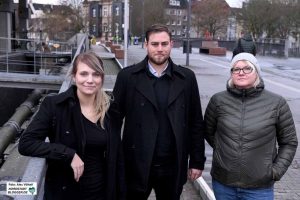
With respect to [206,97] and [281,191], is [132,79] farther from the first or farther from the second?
[206,97]

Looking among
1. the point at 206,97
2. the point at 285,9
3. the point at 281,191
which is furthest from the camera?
the point at 285,9

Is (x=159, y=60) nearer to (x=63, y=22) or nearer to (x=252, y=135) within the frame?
(x=252, y=135)

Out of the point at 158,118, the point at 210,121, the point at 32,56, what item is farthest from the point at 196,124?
the point at 32,56

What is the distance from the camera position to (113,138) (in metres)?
2.98

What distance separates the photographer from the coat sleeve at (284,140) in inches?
129

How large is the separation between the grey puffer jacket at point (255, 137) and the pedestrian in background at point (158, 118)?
33 centimetres

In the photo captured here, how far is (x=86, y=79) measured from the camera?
294cm

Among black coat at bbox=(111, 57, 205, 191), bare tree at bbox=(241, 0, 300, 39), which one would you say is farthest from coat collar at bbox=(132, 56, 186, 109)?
bare tree at bbox=(241, 0, 300, 39)

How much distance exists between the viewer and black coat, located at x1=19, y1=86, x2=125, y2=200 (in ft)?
9.06

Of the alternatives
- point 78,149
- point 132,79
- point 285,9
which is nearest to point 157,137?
point 132,79

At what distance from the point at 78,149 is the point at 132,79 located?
85 cm

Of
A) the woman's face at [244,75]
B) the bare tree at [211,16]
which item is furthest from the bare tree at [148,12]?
the woman's face at [244,75]

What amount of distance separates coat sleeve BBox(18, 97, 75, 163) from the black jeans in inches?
36.6

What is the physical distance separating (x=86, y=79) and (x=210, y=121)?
1072 millimetres
